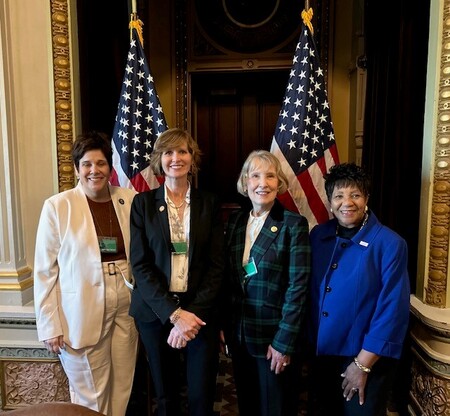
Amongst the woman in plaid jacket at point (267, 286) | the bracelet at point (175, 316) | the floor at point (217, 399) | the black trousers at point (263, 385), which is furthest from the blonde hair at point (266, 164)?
the floor at point (217, 399)

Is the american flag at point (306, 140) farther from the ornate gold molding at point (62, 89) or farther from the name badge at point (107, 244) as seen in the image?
the ornate gold molding at point (62, 89)

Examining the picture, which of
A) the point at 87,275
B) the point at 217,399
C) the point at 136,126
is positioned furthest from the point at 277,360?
the point at 136,126

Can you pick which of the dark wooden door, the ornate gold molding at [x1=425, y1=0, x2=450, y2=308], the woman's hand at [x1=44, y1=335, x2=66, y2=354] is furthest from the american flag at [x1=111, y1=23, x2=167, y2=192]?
the dark wooden door

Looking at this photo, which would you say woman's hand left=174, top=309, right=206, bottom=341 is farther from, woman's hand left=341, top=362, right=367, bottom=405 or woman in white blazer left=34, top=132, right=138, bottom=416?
woman's hand left=341, top=362, right=367, bottom=405

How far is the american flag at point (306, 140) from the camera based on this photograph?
204 centimetres

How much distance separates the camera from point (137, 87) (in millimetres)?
2207

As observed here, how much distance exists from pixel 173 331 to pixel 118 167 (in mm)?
1037

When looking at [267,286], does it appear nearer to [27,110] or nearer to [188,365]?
[188,365]

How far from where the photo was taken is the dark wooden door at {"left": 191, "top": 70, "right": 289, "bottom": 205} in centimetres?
397

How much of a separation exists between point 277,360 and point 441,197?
103 centimetres

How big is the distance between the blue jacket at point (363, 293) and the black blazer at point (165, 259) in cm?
41

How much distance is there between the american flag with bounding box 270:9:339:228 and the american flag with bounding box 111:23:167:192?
697 mm

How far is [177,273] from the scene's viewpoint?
1.58 metres

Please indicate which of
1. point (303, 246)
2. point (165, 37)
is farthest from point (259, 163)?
point (165, 37)
